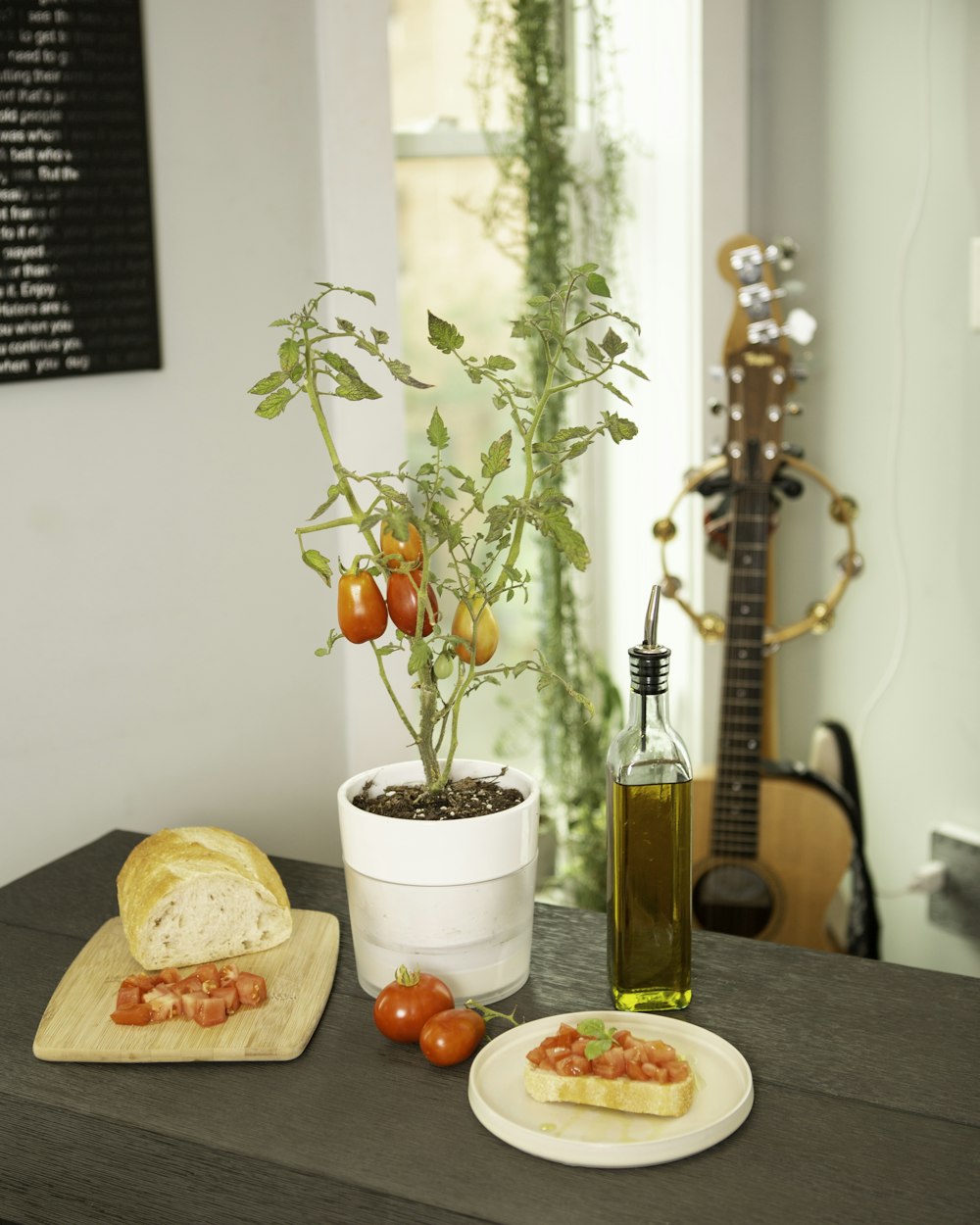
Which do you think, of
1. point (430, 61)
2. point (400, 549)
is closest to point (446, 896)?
point (400, 549)

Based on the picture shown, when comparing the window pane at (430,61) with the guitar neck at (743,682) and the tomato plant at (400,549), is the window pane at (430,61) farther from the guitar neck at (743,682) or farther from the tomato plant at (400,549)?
the tomato plant at (400,549)

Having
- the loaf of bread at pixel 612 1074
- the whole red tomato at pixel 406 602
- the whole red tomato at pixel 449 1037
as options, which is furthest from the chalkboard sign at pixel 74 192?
the loaf of bread at pixel 612 1074

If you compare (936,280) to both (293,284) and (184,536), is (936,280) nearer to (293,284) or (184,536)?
(293,284)

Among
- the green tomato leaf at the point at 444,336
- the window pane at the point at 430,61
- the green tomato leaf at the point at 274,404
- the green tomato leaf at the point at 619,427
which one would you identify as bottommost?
the green tomato leaf at the point at 619,427

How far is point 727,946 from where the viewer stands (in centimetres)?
134

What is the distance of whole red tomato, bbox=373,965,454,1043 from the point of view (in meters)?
1.14

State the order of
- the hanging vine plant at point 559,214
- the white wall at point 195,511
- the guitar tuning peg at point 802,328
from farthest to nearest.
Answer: the hanging vine plant at point 559,214 → the guitar tuning peg at point 802,328 → the white wall at point 195,511

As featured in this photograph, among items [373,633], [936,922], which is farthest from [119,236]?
[936,922]

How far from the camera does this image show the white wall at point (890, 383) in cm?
222

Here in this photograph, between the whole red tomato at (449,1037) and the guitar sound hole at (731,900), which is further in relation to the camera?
the guitar sound hole at (731,900)

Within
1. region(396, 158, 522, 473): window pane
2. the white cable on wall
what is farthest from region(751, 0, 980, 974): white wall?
region(396, 158, 522, 473): window pane

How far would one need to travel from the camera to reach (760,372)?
86.5 inches

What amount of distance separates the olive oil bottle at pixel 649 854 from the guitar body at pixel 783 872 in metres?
1.05

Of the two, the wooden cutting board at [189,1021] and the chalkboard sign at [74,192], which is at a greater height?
the chalkboard sign at [74,192]
